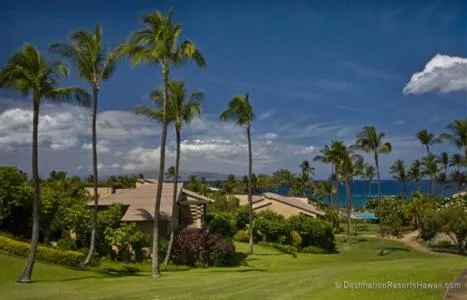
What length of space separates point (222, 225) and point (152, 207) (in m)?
11.0

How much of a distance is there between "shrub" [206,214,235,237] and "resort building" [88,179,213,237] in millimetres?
3321

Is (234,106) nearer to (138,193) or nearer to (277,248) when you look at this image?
(138,193)

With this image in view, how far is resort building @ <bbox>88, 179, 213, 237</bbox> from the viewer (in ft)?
123

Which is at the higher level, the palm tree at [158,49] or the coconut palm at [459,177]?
the palm tree at [158,49]

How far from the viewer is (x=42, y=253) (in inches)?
1108

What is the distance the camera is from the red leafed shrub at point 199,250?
35.8 m

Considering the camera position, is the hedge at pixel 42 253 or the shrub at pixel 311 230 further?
the shrub at pixel 311 230

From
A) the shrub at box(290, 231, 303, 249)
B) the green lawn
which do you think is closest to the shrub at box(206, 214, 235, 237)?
the shrub at box(290, 231, 303, 249)

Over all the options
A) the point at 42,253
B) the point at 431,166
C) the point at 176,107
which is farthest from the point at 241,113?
the point at 431,166

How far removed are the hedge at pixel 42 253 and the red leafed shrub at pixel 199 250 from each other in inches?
339

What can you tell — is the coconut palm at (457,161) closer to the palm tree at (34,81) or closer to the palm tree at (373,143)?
the palm tree at (373,143)

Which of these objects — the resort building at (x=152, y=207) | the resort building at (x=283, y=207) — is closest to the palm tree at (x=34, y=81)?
the resort building at (x=152, y=207)

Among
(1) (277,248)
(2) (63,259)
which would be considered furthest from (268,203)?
(2) (63,259)

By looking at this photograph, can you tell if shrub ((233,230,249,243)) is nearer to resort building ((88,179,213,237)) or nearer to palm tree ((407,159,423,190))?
resort building ((88,179,213,237))
